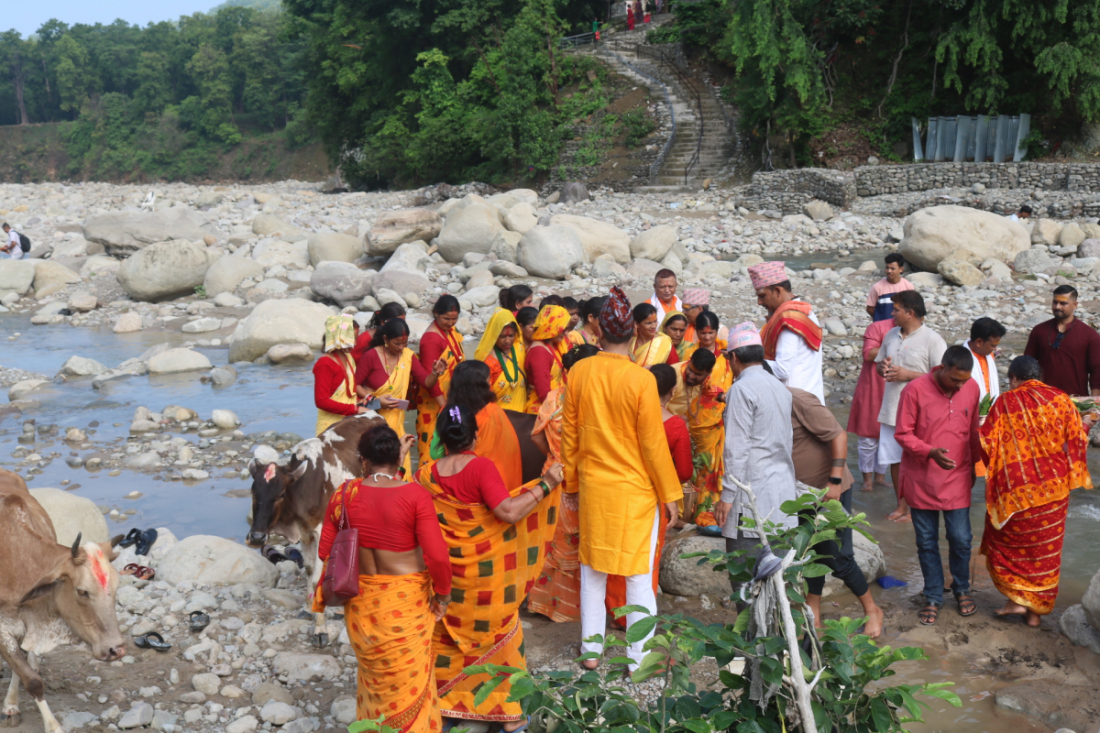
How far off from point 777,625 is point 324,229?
22396mm

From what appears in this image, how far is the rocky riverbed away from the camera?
4406 mm

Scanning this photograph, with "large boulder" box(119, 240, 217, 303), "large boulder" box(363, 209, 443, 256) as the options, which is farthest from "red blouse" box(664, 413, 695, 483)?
"large boulder" box(119, 240, 217, 303)

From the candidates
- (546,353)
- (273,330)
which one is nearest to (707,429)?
(546,353)

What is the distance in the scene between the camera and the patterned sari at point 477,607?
374 centimetres

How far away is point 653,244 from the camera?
1708 centimetres

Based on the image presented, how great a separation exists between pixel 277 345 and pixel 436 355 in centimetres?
780

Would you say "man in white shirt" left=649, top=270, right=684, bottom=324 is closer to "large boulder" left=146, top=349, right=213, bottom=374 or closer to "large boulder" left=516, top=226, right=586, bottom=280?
"large boulder" left=146, top=349, right=213, bottom=374

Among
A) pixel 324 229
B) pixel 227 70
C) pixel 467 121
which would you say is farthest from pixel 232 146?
pixel 324 229

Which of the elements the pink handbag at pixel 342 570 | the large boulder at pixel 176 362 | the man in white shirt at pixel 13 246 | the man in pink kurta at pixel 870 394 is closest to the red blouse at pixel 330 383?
the pink handbag at pixel 342 570

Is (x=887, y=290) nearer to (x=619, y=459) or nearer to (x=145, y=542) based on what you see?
(x=619, y=459)

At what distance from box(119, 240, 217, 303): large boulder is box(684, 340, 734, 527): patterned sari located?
47.1 feet

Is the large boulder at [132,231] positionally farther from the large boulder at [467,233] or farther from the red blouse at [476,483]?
the red blouse at [476,483]

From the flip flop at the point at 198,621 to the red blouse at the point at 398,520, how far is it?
7.35 feet

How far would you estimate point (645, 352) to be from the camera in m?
5.80
